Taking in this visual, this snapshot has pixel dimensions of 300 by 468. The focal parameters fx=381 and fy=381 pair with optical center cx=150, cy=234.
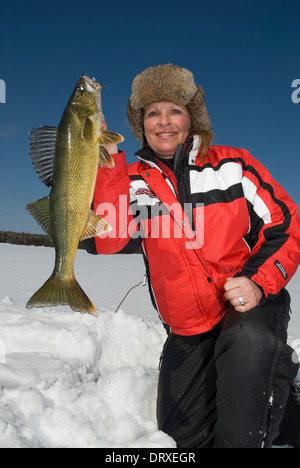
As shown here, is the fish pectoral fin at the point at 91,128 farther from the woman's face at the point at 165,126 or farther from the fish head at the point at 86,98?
the woman's face at the point at 165,126

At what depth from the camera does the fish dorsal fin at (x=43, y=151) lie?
2258 millimetres

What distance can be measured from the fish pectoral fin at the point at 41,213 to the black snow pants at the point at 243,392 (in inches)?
50.3

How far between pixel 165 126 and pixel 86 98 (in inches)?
44.0

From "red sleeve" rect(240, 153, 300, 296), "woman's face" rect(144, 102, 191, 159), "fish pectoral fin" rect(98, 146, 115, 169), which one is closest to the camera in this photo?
"fish pectoral fin" rect(98, 146, 115, 169)

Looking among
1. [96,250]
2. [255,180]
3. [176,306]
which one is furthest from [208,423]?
[255,180]

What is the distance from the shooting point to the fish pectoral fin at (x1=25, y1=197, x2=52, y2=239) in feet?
7.66

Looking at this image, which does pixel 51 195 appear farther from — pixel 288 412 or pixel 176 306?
pixel 288 412

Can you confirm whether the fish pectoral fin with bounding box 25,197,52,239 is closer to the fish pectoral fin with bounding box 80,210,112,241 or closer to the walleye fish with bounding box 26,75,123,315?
the walleye fish with bounding box 26,75,123,315

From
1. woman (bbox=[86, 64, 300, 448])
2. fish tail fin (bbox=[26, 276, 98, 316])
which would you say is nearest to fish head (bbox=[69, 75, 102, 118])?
woman (bbox=[86, 64, 300, 448])

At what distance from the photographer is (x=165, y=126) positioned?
10.5ft

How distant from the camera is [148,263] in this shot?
3.04 metres

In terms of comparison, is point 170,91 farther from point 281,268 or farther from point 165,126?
point 281,268

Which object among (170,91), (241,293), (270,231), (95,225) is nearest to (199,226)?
(270,231)

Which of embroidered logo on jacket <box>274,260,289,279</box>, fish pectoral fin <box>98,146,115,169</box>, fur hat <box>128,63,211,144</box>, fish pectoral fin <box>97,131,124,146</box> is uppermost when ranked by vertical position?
fur hat <box>128,63,211,144</box>
